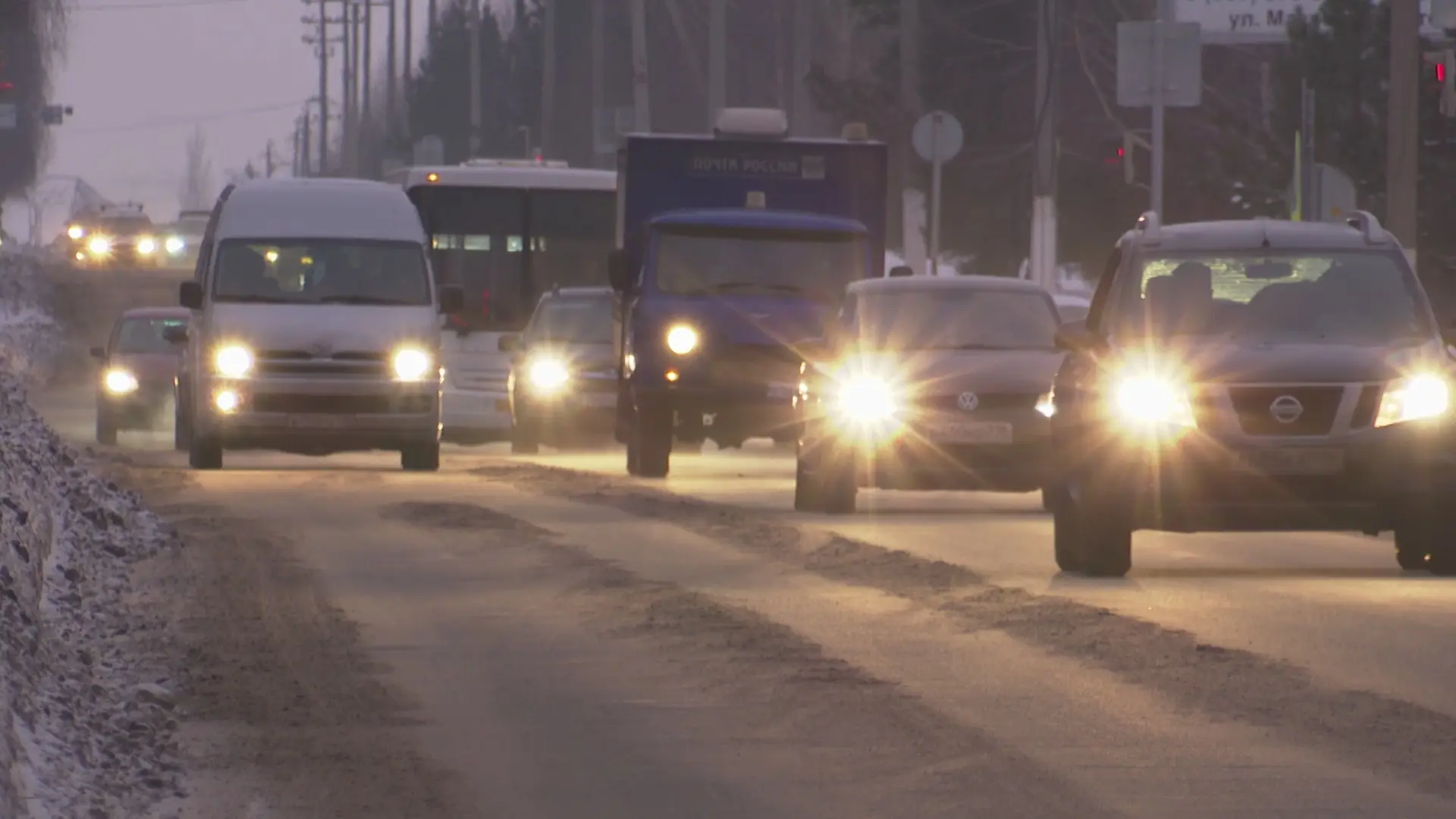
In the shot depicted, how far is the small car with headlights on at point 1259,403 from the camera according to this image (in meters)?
15.6

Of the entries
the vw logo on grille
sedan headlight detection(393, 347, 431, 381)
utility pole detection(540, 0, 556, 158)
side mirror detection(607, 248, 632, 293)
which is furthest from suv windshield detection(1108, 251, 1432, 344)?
utility pole detection(540, 0, 556, 158)

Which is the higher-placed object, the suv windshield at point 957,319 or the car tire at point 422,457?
the suv windshield at point 957,319

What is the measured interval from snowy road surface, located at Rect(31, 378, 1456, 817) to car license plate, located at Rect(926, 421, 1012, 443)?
1.82ft

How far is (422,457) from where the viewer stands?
27.4 meters

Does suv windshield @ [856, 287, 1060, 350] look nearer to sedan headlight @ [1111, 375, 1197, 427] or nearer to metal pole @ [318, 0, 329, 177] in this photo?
sedan headlight @ [1111, 375, 1197, 427]

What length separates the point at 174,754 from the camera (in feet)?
32.6

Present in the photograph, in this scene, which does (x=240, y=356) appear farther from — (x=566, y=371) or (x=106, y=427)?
(x=106, y=427)

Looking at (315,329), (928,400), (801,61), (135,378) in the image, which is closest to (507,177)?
(135,378)

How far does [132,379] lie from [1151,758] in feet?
88.3

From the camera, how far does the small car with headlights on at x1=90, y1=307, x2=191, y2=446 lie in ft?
115

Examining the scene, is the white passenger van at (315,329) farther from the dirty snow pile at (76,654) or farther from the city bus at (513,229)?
the city bus at (513,229)

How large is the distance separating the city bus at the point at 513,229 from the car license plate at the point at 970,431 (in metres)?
14.0

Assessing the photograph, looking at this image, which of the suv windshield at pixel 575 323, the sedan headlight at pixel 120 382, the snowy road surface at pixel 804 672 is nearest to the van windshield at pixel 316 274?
the suv windshield at pixel 575 323

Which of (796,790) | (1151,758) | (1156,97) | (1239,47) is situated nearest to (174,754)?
(796,790)
